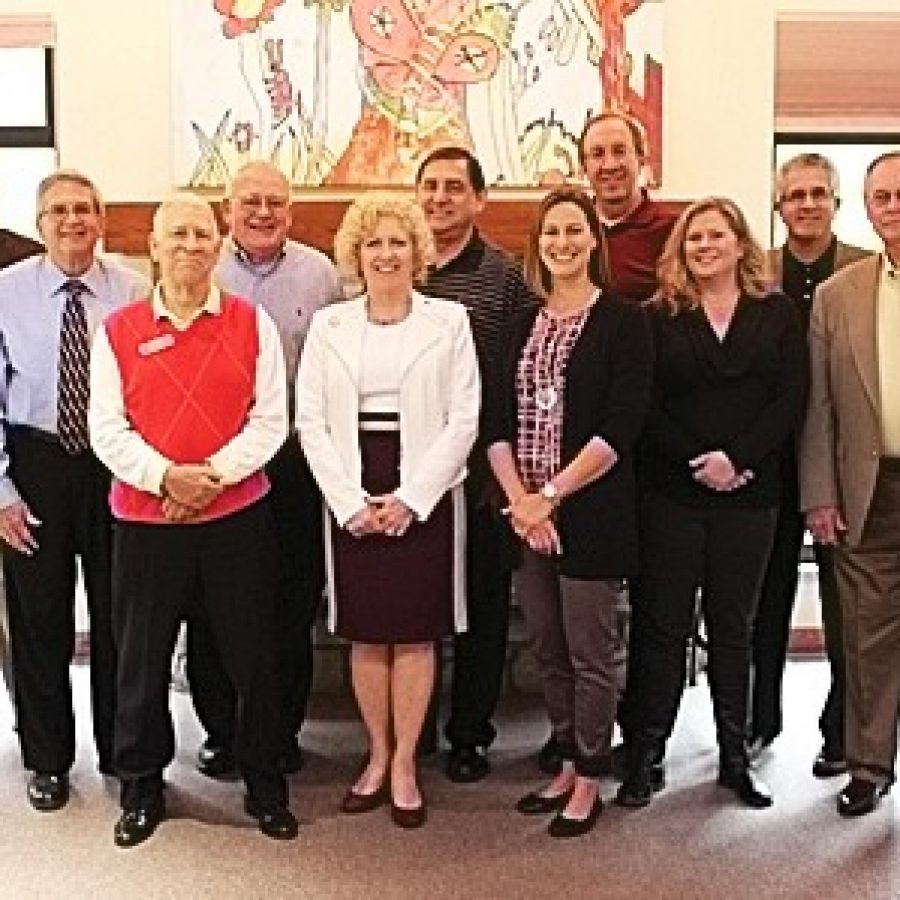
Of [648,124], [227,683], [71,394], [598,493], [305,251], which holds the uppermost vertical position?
[648,124]

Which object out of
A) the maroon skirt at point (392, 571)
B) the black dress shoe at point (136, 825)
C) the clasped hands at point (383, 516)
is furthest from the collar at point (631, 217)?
the black dress shoe at point (136, 825)

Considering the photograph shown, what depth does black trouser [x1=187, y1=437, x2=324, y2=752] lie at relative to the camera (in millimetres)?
3693

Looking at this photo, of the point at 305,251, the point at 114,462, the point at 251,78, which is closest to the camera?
the point at 114,462

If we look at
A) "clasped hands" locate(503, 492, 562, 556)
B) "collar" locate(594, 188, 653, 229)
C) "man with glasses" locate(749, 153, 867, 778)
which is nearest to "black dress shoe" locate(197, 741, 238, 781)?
"clasped hands" locate(503, 492, 562, 556)

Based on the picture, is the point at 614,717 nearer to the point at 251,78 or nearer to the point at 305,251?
the point at 305,251

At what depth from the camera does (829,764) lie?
3.86 metres

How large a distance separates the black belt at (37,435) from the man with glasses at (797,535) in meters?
1.74

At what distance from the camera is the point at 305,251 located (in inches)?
148

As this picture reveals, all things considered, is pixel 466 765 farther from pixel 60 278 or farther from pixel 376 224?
pixel 60 278

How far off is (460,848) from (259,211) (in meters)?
1.60

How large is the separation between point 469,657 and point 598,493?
720mm

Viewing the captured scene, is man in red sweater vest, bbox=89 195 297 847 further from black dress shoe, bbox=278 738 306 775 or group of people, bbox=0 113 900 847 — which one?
black dress shoe, bbox=278 738 306 775

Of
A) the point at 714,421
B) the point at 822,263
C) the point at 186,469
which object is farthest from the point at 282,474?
the point at 822,263

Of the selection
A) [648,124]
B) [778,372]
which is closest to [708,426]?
[778,372]
